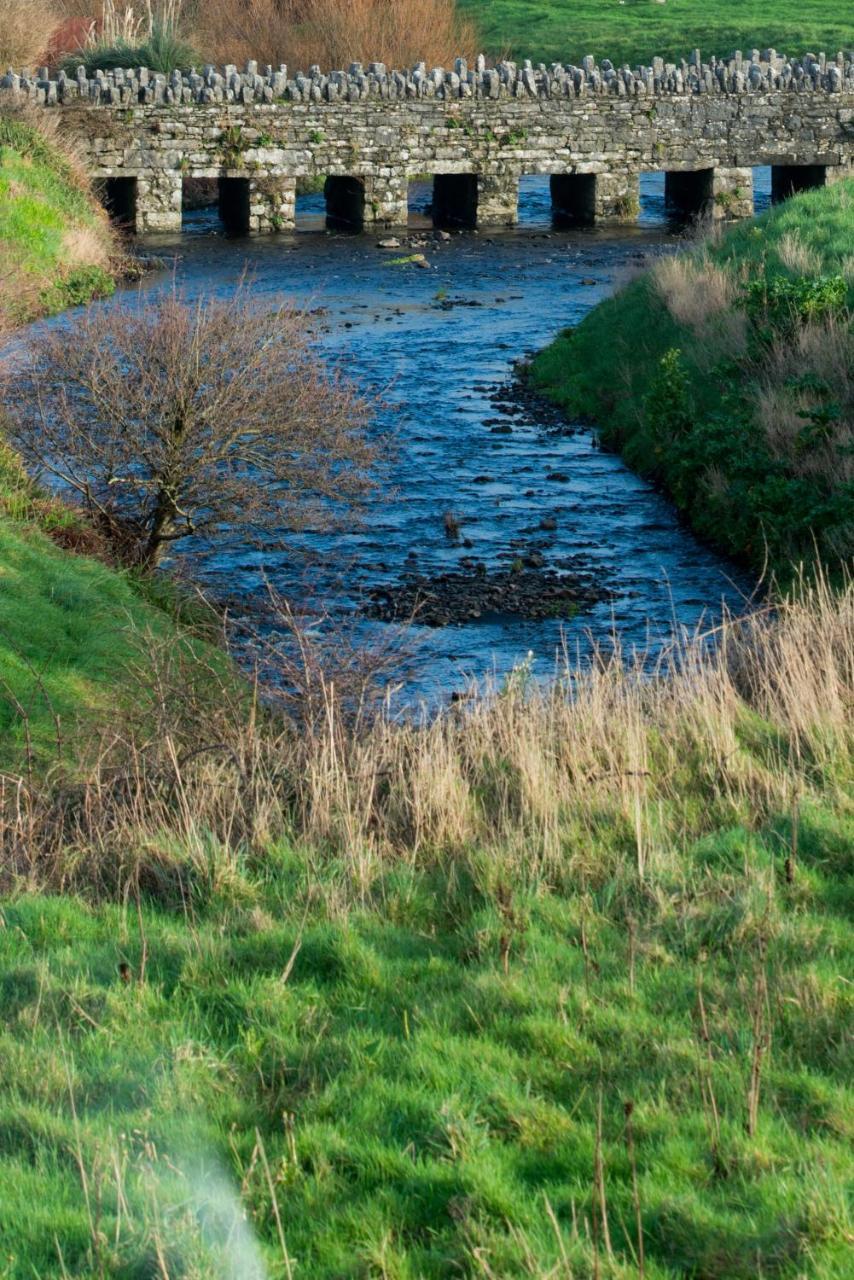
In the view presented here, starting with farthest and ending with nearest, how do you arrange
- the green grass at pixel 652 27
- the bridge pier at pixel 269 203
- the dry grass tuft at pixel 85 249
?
the green grass at pixel 652 27
the bridge pier at pixel 269 203
the dry grass tuft at pixel 85 249

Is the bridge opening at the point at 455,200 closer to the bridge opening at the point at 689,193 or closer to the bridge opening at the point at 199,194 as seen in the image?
the bridge opening at the point at 689,193

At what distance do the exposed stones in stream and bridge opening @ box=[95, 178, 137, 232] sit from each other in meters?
20.3

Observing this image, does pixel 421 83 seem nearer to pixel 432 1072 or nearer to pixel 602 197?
pixel 602 197

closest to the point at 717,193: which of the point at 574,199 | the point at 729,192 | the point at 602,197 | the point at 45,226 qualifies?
the point at 729,192

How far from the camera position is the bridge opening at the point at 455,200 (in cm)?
3566

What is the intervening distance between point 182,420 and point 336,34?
31.3m

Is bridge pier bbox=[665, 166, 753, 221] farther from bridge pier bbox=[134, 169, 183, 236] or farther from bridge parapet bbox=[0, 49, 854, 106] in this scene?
bridge pier bbox=[134, 169, 183, 236]

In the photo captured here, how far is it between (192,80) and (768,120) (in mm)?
12426

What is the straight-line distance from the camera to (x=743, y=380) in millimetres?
17469

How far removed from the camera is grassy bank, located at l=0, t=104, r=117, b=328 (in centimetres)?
2444

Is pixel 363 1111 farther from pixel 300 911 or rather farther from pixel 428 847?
pixel 428 847

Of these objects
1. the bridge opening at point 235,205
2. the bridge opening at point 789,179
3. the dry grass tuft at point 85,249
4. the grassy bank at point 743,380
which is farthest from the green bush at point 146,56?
the grassy bank at point 743,380

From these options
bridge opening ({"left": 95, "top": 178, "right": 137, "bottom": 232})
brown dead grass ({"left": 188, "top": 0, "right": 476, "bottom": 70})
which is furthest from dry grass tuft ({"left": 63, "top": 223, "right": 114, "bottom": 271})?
brown dead grass ({"left": 188, "top": 0, "right": 476, "bottom": 70})

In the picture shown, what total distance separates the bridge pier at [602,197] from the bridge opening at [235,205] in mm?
7103
